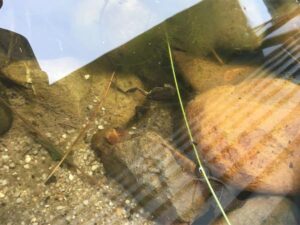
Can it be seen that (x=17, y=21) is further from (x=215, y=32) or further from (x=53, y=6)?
(x=215, y=32)

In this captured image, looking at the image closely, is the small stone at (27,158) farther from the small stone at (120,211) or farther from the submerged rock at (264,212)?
the submerged rock at (264,212)

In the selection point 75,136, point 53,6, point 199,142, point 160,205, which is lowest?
point 160,205

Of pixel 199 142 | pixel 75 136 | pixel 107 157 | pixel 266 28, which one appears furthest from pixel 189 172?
pixel 266 28

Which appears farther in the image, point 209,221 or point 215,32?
point 215,32

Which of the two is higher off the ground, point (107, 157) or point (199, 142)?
point (107, 157)

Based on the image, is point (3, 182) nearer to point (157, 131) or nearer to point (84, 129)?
point (84, 129)

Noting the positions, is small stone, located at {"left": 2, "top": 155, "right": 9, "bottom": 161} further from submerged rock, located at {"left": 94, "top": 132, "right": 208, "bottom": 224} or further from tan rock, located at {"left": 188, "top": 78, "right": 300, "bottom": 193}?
tan rock, located at {"left": 188, "top": 78, "right": 300, "bottom": 193}

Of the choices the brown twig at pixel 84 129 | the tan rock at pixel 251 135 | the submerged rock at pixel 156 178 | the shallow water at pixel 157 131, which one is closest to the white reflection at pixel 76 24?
the shallow water at pixel 157 131
